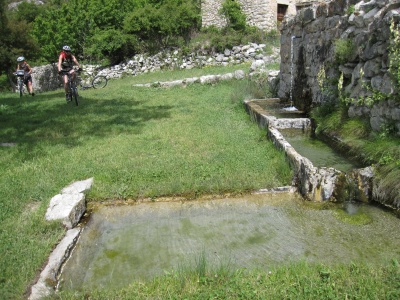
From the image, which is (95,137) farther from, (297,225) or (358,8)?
(358,8)

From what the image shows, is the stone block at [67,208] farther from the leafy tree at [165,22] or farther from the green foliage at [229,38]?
the leafy tree at [165,22]

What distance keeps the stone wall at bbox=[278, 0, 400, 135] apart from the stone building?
13.7 metres

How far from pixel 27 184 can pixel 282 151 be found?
357 centimetres

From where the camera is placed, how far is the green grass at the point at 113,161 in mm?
3531

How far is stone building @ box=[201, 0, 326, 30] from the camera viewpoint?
889 inches

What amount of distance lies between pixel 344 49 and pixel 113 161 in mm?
4293

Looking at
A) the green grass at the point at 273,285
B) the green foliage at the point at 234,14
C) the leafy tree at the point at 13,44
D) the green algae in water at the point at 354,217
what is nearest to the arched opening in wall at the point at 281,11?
the green foliage at the point at 234,14

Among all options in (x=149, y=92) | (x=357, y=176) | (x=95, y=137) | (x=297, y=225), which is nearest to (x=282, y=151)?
(x=357, y=176)

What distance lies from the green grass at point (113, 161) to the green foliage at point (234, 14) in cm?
1472

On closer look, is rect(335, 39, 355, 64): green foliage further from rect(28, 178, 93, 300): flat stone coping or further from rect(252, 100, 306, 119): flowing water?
rect(28, 178, 93, 300): flat stone coping

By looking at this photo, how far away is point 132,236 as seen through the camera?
367 cm

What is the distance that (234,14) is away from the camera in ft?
73.2

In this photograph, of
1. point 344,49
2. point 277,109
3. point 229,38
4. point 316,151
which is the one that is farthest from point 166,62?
point 316,151

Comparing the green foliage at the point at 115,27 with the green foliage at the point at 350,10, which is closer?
the green foliage at the point at 350,10
